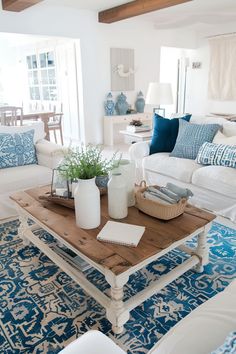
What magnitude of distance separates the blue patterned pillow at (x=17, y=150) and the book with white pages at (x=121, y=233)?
1620mm

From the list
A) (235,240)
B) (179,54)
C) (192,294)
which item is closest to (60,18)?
(179,54)

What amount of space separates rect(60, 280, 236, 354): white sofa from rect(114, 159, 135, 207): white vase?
90 cm

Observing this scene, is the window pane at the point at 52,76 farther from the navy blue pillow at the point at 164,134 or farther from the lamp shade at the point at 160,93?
the navy blue pillow at the point at 164,134

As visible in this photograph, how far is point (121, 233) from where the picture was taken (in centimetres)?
151

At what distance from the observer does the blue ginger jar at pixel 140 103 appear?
5.98 meters

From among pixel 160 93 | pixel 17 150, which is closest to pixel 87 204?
pixel 17 150

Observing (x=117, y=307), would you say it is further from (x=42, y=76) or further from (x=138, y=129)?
(x=42, y=76)

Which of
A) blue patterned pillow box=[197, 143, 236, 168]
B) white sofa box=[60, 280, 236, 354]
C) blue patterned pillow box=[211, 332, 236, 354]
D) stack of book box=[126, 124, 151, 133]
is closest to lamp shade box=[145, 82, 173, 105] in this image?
stack of book box=[126, 124, 151, 133]

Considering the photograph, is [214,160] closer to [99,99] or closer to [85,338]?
[85,338]

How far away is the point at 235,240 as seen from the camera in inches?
88.5

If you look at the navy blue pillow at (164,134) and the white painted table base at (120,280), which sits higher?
the navy blue pillow at (164,134)

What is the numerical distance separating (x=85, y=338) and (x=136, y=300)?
1.83 ft

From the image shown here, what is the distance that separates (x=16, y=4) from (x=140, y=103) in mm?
2961

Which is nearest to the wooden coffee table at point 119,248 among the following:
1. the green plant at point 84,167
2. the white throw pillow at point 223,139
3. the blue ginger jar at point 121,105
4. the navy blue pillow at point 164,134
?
the green plant at point 84,167
